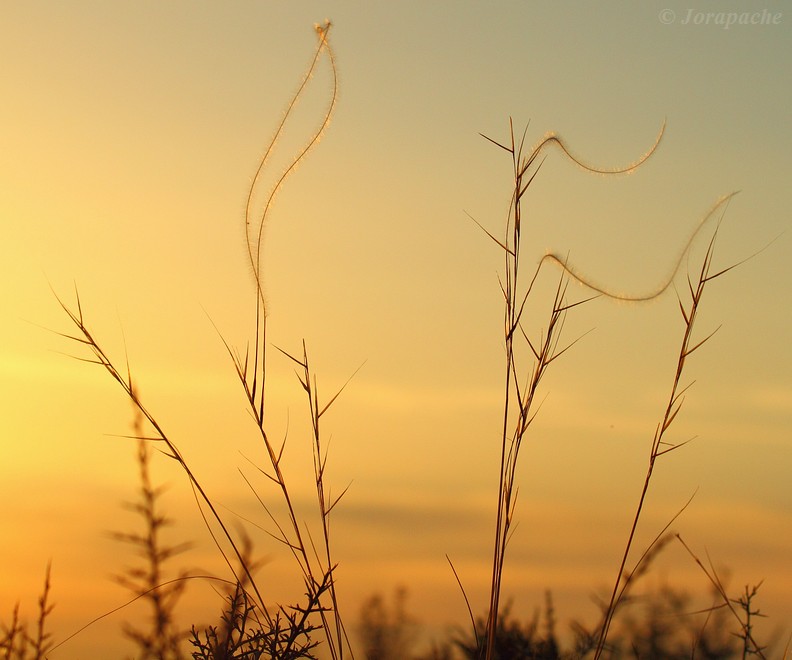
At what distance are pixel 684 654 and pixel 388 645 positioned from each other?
0.94 m

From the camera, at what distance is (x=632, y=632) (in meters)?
3.13

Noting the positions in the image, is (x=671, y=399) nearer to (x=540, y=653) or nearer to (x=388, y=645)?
(x=540, y=653)

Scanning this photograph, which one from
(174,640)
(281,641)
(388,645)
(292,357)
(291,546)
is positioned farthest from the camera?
(388,645)

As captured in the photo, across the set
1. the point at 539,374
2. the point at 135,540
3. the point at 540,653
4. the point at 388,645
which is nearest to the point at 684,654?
the point at 540,653

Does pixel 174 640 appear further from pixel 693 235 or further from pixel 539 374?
pixel 693 235

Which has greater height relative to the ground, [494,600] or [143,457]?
[143,457]

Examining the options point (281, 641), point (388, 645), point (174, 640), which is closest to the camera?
point (281, 641)

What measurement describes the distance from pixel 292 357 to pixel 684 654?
151 cm

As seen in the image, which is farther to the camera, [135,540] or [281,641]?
[135,540]

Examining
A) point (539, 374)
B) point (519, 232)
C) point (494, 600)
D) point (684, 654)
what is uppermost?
point (519, 232)

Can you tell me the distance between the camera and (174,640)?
92.4 inches

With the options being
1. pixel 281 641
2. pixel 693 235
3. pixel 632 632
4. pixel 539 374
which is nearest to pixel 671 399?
pixel 539 374

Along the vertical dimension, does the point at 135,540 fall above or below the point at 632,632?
above

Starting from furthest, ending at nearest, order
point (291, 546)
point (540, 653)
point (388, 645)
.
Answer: point (388, 645) → point (540, 653) → point (291, 546)
